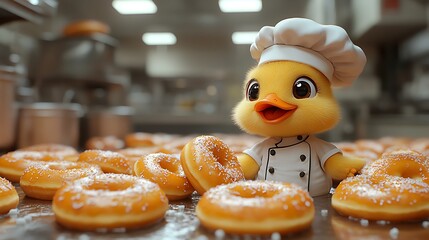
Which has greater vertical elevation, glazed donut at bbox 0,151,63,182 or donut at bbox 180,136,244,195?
donut at bbox 180,136,244,195

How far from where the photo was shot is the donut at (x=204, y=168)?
1.23 m

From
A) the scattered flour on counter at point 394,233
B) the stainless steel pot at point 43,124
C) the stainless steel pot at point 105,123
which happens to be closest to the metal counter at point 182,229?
the scattered flour on counter at point 394,233

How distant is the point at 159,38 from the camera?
654 cm

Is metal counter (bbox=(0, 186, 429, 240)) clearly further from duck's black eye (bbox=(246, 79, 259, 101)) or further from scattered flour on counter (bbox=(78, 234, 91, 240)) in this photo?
duck's black eye (bbox=(246, 79, 259, 101))

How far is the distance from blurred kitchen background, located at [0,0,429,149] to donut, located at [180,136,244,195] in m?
1.60

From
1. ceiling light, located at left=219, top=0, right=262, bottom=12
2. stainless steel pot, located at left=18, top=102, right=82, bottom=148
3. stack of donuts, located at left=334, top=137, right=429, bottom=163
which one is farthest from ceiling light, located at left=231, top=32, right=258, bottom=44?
stack of donuts, located at left=334, top=137, right=429, bottom=163

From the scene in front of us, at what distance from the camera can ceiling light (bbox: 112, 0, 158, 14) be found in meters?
5.23

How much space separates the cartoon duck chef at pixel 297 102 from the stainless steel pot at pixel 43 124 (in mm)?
2079

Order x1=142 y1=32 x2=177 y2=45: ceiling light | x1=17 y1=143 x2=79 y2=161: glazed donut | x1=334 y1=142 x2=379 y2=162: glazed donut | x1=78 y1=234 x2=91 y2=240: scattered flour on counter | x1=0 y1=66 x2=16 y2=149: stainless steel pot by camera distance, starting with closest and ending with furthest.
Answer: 1. x1=78 y1=234 x2=91 y2=240: scattered flour on counter
2. x1=334 y1=142 x2=379 y2=162: glazed donut
3. x1=17 y1=143 x2=79 y2=161: glazed donut
4. x1=0 y1=66 x2=16 y2=149: stainless steel pot
5. x1=142 y1=32 x2=177 y2=45: ceiling light

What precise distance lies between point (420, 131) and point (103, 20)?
15.4 feet

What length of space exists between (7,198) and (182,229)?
54 cm

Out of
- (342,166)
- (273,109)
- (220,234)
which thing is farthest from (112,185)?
(342,166)

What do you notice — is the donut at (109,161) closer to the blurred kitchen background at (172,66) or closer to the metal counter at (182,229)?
the metal counter at (182,229)

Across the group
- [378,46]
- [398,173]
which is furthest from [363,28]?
[398,173]
